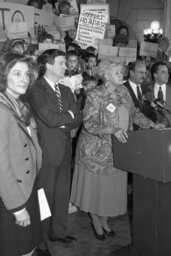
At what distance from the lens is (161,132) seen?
74.0 inches

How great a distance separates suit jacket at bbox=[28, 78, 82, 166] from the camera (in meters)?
2.44

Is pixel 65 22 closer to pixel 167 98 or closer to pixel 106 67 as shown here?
pixel 167 98

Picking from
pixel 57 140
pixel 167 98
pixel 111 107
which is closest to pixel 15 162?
pixel 57 140

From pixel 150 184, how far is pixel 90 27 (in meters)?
2.97

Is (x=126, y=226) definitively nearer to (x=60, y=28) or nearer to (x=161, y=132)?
(x=161, y=132)

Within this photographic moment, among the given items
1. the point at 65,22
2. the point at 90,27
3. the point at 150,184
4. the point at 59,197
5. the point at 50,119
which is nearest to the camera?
the point at 150,184

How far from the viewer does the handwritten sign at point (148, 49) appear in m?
4.96

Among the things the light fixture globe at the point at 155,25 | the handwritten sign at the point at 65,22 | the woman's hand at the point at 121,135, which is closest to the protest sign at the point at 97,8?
the handwritten sign at the point at 65,22

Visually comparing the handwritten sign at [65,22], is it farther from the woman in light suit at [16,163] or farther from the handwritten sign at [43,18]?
the woman in light suit at [16,163]

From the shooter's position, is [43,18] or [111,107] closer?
[111,107]

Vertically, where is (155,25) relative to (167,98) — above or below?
above

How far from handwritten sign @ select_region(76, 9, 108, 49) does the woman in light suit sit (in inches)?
114

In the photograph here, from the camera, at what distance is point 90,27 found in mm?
4598

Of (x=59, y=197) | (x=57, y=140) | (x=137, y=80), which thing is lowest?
(x=59, y=197)
